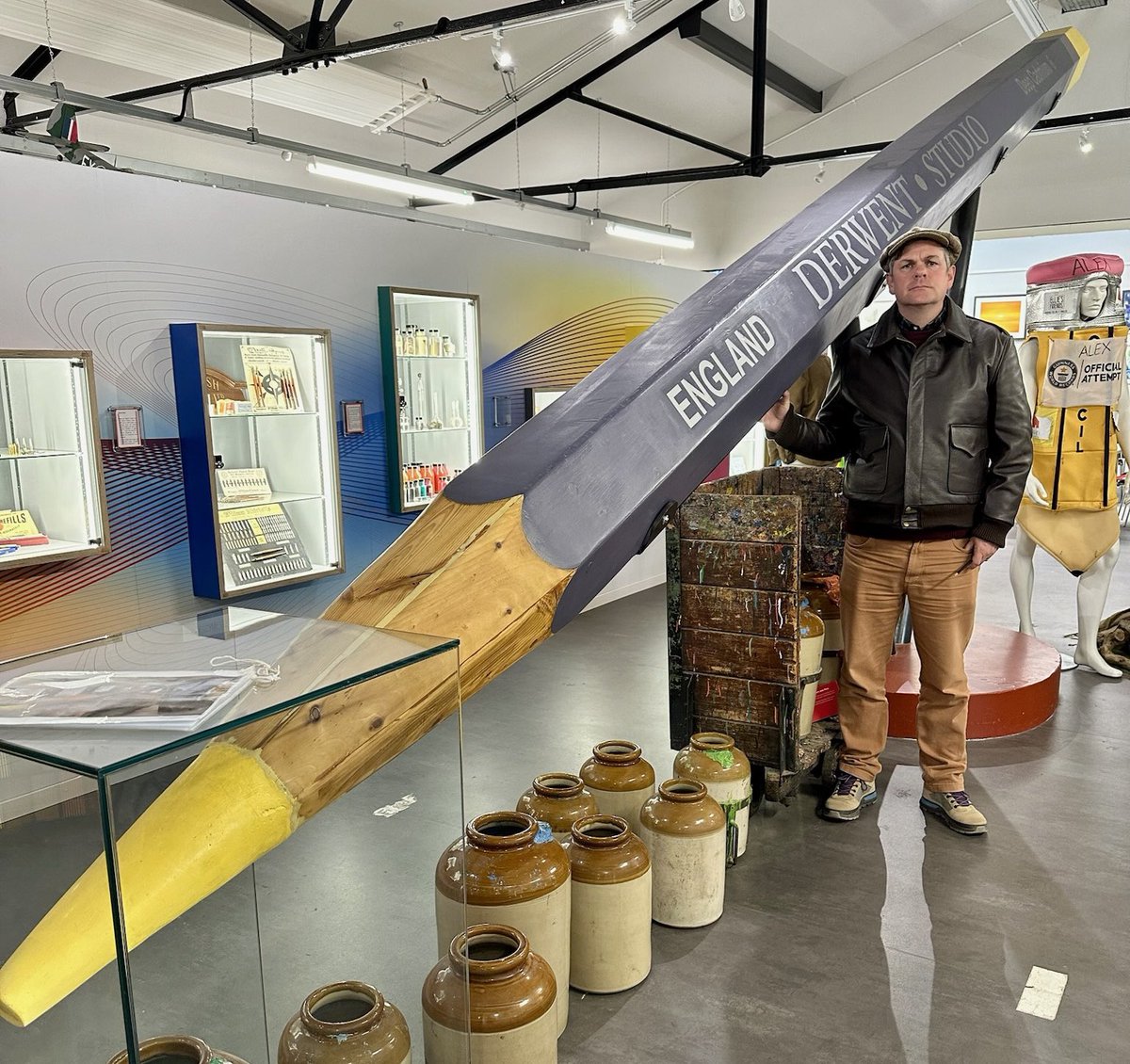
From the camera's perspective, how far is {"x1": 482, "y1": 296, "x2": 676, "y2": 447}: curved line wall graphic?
721cm

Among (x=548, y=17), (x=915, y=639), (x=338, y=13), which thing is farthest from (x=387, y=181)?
(x=915, y=639)

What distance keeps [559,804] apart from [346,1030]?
116 cm

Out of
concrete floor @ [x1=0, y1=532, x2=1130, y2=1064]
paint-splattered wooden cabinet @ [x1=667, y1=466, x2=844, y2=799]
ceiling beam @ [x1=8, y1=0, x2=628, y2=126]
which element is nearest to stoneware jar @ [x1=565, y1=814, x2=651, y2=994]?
concrete floor @ [x1=0, y1=532, x2=1130, y2=1064]

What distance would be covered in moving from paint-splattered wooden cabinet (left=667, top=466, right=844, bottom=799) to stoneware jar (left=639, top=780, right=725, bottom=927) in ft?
1.91

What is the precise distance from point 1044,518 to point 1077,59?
243 cm

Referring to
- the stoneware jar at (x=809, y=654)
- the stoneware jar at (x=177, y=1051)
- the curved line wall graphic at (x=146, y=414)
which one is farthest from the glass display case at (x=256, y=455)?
the stoneware jar at (x=177, y=1051)

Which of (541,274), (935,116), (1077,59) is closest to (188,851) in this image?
(935,116)

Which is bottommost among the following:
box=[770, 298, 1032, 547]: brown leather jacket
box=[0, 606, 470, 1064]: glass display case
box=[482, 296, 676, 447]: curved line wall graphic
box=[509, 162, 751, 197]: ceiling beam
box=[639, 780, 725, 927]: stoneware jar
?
box=[639, 780, 725, 927]: stoneware jar

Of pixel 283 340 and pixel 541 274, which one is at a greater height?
pixel 541 274

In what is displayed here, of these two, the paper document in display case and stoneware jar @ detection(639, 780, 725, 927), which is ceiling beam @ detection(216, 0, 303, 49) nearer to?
the paper document in display case

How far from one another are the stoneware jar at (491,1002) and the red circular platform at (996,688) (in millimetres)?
2808

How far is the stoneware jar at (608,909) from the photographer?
242cm

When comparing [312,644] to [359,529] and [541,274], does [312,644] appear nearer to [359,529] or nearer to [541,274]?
[359,529]

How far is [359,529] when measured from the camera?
6.11 meters
